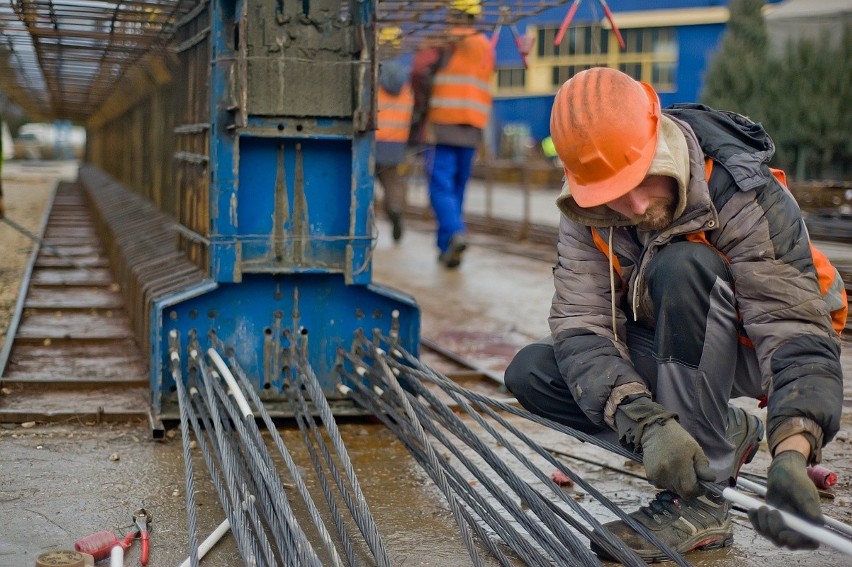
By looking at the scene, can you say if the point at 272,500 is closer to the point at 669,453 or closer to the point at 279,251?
the point at 669,453

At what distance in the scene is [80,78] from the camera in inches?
501

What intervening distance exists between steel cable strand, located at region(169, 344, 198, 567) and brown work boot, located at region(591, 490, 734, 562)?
3.69 ft

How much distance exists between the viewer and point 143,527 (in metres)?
3.15

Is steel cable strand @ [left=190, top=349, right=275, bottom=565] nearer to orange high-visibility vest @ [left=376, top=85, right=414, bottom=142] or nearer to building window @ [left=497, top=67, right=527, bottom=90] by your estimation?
orange high-visibility vest @ [left=376, top=85, right=414, bottom=142]

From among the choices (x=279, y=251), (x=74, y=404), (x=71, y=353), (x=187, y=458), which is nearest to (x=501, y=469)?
(x=187, y=458)

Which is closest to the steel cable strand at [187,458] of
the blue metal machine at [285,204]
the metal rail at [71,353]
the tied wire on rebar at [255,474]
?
the tied wire on rebar at [255,474]

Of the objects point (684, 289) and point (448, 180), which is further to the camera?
point (448, 180)

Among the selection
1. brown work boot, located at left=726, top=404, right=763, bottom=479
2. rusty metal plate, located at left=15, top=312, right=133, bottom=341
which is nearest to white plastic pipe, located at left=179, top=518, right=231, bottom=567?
brown work boot, located at left=726, top=404, right=763, bottom=479

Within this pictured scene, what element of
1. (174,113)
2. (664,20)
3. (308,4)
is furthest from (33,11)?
(664,20)

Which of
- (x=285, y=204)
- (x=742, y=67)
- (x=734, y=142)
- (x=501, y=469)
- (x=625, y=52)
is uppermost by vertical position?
(x=625, y=52)

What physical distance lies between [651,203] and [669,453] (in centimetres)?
70

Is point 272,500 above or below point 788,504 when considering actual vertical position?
below

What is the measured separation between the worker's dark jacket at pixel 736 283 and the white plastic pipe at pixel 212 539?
1.10 m

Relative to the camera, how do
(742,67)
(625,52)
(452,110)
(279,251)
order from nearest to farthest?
(279,251) → (452,110) → (742,67) → (625,52)
